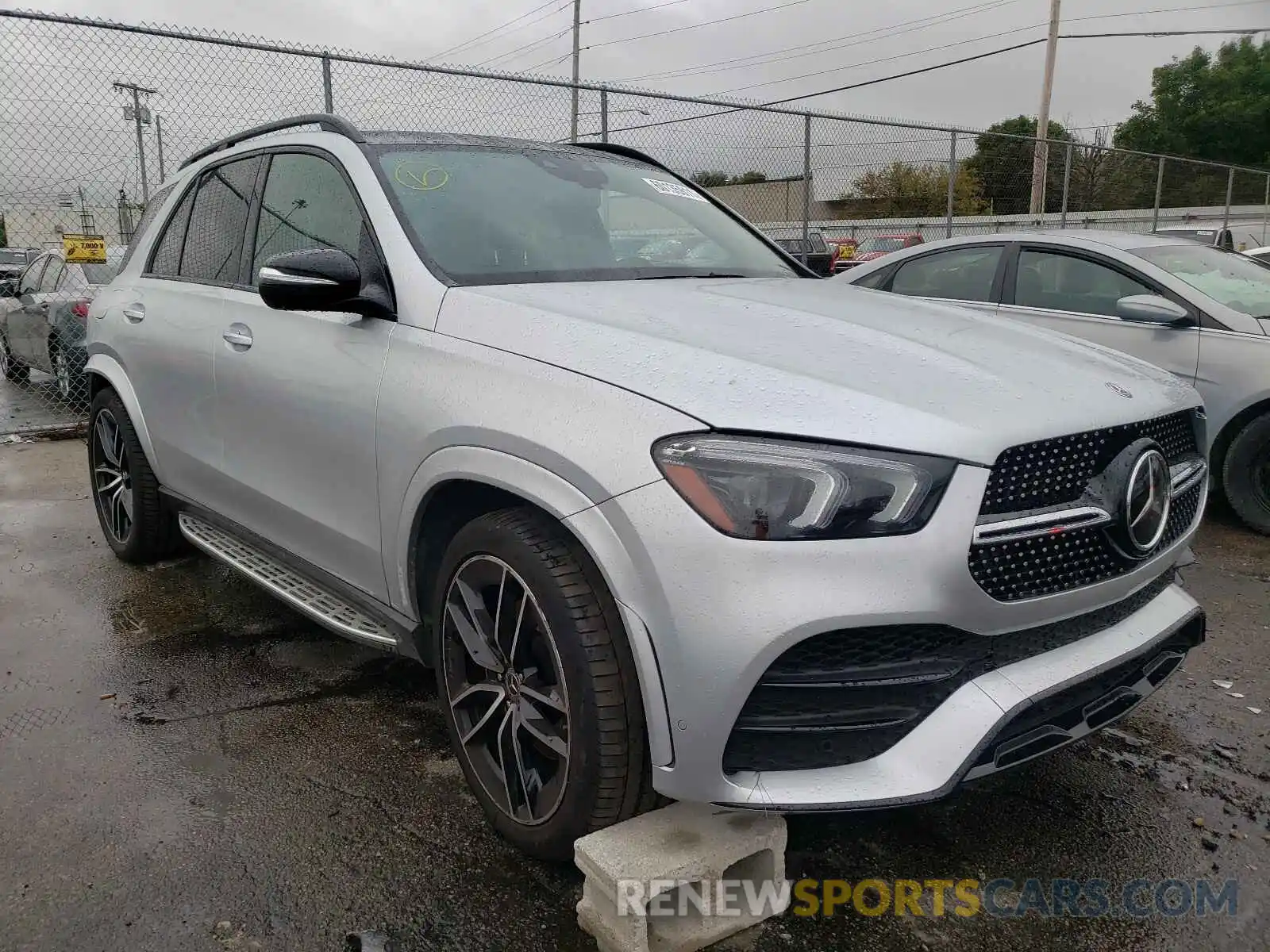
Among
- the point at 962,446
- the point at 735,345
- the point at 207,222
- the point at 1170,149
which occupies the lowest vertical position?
the point at 962,446

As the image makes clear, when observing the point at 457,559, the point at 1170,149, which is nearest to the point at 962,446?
the point at 457,559

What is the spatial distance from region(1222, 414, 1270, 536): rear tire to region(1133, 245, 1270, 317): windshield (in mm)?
674

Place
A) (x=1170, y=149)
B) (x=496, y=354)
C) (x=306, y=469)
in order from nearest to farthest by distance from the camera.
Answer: (x=496, y=354), (x=306, y=469), (x=1170, y=149)

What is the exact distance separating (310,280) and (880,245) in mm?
22176

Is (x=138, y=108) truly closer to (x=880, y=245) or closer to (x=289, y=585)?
(x=289, y=585)

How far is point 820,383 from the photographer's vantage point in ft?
6.25

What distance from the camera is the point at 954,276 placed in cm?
618

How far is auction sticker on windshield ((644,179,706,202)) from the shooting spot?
354cm

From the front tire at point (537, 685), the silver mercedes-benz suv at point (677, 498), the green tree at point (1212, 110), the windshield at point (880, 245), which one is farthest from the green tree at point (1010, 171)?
the green tree at point (1212, 110)

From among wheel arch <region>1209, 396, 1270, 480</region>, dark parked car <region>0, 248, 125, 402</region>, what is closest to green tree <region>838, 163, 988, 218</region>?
wheel arch <region>1209, 396, 1270, 480</region>

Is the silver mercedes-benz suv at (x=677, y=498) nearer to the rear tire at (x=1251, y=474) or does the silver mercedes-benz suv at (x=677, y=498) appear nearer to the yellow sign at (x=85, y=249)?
the rear tire at (x=1251, y=474)

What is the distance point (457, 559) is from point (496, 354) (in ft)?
1.62

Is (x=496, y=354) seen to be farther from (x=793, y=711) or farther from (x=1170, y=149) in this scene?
(x=1170, y=149)

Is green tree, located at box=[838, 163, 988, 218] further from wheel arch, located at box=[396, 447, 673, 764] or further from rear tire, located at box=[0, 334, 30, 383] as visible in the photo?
wheel arch, located at box=[396, 447, 673, 764]
